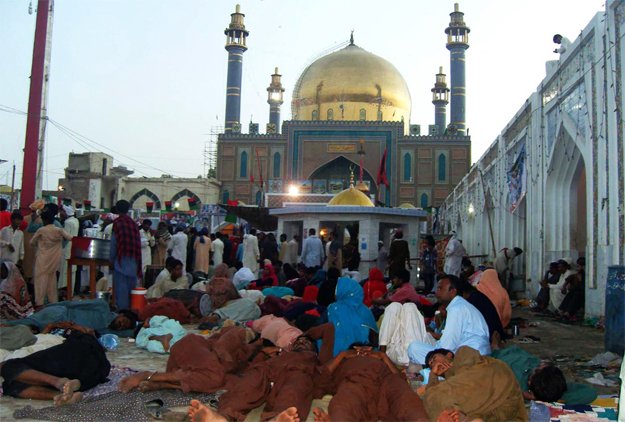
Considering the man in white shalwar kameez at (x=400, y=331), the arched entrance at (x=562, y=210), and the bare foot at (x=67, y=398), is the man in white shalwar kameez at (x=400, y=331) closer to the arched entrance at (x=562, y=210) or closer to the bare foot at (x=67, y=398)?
the bare foot at (x=67, y=398)

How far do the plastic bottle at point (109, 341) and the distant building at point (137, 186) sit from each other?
Result: 88.5 feet

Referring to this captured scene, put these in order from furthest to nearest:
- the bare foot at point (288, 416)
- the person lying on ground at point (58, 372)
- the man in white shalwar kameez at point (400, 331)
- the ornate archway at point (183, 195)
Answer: the ornate archway at point (183, 195)
the man in white shalwar kameez at point (400, 331)
the person lying on ground at point (58, 372)
the bare foot at point (288, 416)

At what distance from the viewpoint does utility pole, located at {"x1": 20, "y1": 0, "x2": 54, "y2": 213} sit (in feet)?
42.0

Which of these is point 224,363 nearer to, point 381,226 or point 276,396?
point 276,396

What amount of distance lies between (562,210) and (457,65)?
26172mm

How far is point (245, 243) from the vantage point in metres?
13.3

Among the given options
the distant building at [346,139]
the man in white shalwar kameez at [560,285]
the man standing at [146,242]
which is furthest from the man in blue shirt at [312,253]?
the distant building at [346,139]

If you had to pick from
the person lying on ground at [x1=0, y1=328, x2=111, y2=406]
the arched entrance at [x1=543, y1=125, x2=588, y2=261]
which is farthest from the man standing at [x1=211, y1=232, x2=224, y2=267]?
the person lying on ground at [x1=0, y1=328, x2=111, y2=406]

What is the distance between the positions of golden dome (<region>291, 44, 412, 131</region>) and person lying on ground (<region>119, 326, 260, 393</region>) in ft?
104

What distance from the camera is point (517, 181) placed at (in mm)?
13422

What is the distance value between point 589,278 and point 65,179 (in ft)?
Result: 95.8

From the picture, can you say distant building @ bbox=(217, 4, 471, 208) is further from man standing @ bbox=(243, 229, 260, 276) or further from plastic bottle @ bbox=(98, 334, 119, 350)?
plastic bottle @ bbox=(98, 334, 119, 350)

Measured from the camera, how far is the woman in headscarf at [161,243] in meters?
11.7

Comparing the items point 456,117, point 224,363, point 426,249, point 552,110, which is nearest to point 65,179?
point 456,117
